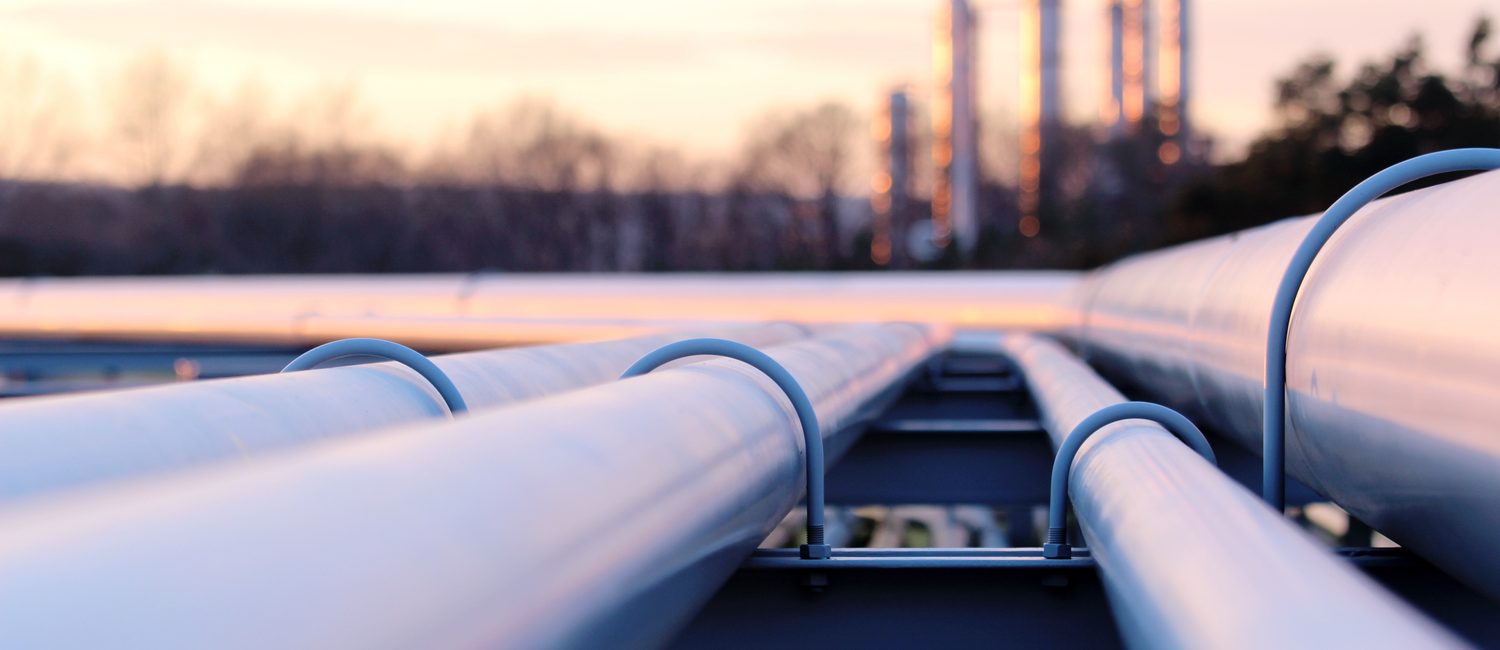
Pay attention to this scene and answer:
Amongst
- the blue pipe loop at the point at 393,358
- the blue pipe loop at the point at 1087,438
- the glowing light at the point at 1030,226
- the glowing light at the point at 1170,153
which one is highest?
the glowing light at the point at 1170,153

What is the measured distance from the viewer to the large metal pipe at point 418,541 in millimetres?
932

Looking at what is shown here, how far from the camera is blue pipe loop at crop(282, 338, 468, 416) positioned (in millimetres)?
2643

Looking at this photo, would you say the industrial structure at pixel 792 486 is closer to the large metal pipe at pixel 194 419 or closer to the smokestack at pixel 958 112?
the large metal pipe at pixel 194 419

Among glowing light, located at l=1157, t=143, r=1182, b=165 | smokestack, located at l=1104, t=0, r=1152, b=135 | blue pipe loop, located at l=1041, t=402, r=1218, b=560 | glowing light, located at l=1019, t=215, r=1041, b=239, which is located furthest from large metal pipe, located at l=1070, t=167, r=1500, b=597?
glowing light, located at l=1157, t=143, r=1182, b=165

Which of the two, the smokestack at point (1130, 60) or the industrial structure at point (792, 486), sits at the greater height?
the smokestack at point (1130, 60)

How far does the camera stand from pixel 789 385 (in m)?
2.89

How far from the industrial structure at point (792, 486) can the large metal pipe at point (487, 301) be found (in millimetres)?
7811

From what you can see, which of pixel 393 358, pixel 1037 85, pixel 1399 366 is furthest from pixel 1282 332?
pixel 1037 85

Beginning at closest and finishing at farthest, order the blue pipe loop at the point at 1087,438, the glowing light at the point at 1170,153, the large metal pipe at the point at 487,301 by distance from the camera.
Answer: the blue pipe loop at the point at 1087,438 < the large metal pipe at the point at 487,301 < the glowing light at the point at 1170,153

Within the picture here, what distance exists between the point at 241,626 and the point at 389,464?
35 centimetres

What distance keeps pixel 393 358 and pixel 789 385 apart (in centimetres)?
72

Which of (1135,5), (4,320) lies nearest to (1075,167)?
(1135,5)

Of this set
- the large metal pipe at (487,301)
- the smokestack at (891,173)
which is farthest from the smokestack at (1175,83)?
the large metal pipe at (487,301)

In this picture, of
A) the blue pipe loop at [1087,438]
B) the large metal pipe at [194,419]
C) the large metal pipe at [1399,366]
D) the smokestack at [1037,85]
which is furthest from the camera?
the smokestack at [1037,85]
